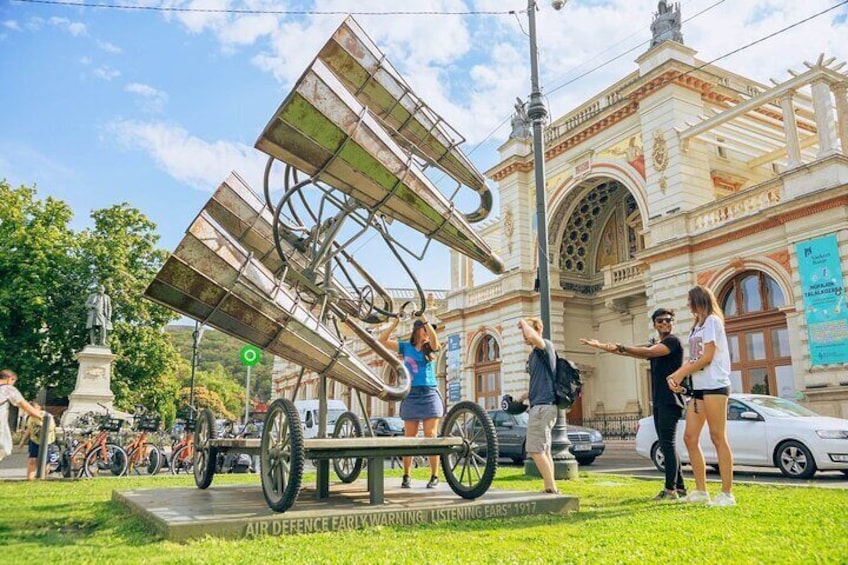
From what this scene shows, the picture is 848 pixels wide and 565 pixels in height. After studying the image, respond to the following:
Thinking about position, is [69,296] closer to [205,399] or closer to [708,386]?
[708,386]

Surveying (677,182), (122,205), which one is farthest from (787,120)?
(122,205)

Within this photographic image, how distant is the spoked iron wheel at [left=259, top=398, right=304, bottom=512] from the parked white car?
813 centimetres

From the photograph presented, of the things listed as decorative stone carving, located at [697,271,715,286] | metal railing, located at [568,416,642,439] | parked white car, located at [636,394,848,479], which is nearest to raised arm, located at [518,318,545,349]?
parked white car, located at [636,394,848,479]

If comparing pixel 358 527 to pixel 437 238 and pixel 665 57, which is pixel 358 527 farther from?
pixel 665 57

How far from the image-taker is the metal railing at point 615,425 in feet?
83.6

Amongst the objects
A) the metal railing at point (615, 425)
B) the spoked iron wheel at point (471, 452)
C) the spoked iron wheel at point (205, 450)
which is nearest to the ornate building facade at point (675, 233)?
the metal railing at point (615, 425)

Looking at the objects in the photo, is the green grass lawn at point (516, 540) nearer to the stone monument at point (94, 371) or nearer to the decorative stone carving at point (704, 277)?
the decorative stone carving at point (704, 277)

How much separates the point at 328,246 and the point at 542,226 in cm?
681

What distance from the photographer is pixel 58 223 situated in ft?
103

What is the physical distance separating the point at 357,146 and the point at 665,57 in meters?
20.5

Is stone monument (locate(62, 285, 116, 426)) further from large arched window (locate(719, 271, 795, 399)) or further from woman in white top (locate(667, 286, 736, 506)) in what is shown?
large arched window (locate(719, 271, 795, 399))

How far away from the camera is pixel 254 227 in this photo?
755cm

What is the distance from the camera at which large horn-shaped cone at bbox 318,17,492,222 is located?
661cm

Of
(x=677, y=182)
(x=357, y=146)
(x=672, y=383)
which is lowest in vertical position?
(x=672, y=383)
